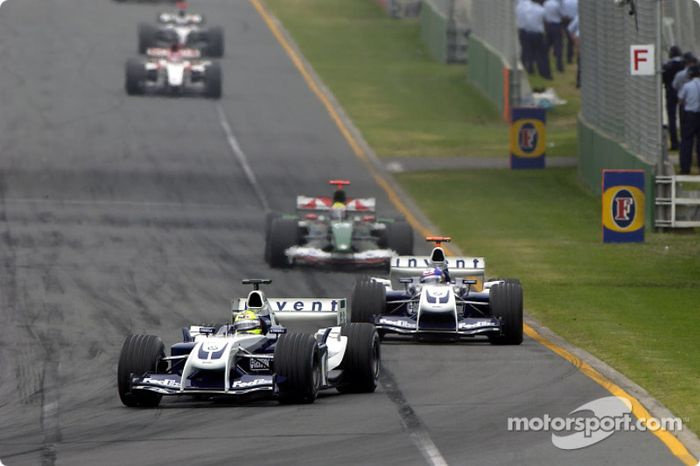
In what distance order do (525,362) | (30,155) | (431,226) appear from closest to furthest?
(525,362)
(431,226)
(30,155)

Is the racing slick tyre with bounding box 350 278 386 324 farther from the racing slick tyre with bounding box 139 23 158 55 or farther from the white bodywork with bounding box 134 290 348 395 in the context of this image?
the racing slick tyre with bounding box 139 23 158 55

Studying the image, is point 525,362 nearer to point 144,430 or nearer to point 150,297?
point 144,430

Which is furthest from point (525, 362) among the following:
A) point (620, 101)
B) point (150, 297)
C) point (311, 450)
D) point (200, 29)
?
point (200, 29)

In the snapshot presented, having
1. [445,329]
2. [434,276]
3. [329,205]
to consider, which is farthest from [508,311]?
[329,205]

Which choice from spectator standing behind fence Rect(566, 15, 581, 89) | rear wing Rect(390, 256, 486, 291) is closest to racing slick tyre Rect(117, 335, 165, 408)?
rear wing Rect(390, 256, 486, 291)

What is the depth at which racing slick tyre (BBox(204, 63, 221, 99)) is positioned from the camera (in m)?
47.2

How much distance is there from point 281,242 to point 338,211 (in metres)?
1.16

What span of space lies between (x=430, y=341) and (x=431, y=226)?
12150 mm

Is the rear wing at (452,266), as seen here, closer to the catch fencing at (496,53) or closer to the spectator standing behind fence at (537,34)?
the catch fencing at (496,53)

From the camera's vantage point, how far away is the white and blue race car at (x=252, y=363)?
52.5 feet

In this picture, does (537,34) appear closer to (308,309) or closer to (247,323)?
(308,309)

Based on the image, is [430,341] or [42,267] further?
[42,267]

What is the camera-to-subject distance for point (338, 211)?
91.4 ft

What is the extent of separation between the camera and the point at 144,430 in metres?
15.1
